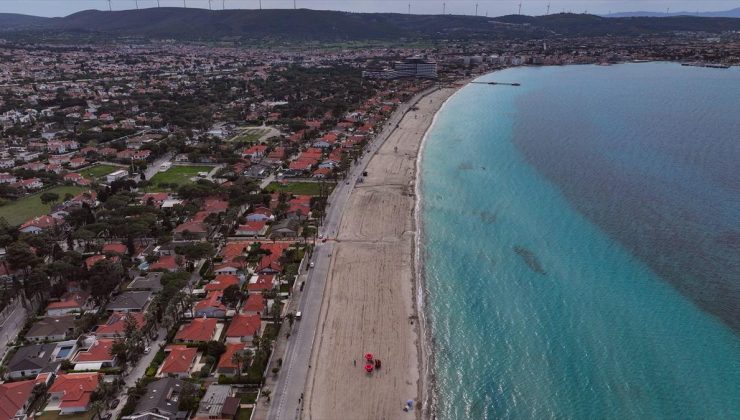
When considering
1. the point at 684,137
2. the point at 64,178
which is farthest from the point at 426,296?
the point at 684,137

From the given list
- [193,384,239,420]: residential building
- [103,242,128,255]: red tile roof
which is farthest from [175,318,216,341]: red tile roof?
[103,242,128,255]: red tile roof

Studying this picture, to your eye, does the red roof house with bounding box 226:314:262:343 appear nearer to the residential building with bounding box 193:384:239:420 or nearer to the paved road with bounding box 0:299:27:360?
the residential building with bounding box 193:384:239:420

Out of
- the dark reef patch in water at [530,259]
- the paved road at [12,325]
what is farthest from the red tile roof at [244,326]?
the dark reef patch in water at [530,259]

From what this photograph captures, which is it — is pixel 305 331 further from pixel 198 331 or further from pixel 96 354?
pixel 96 354

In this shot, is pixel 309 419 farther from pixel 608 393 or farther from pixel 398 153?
pixel 398 153

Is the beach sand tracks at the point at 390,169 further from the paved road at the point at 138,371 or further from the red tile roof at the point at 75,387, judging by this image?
the red tile roof at the point at 75,387

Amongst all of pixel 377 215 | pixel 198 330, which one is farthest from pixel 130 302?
pixel 377 215
